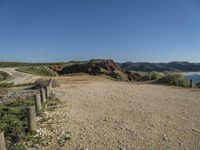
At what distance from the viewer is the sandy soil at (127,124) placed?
9.98m

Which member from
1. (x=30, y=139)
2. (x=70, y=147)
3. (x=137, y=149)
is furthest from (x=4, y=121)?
(x=137, y=149)

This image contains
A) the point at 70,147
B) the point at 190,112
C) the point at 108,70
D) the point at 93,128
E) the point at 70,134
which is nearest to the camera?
the point at 70,147

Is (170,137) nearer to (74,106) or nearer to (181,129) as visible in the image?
(181,129)

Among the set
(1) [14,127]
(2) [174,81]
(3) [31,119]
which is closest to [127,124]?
(3) [31,119]

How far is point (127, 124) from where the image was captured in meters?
11.9

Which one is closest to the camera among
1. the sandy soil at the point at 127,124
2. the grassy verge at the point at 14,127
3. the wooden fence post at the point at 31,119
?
the grassy verge at the point at 14,127

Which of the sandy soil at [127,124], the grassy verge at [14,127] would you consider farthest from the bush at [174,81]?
the grassy verge at [14,127]

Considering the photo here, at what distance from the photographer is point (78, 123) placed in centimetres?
1187

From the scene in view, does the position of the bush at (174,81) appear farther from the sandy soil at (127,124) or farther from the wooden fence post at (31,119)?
the wooden fence post at (31,119)

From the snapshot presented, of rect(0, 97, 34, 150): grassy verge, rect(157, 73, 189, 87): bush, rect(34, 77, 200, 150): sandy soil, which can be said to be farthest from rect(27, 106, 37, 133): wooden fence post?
rect(157, 73, 189, 87): bush

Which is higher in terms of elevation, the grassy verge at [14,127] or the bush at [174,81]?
the grassy verge at [14,127]

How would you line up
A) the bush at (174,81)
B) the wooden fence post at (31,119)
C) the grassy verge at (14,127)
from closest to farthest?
the grassy verge at (14,127)
the wooden fence post at (31,119)
the bush at (174,81)

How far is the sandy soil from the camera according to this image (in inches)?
393

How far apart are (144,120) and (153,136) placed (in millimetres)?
1929
